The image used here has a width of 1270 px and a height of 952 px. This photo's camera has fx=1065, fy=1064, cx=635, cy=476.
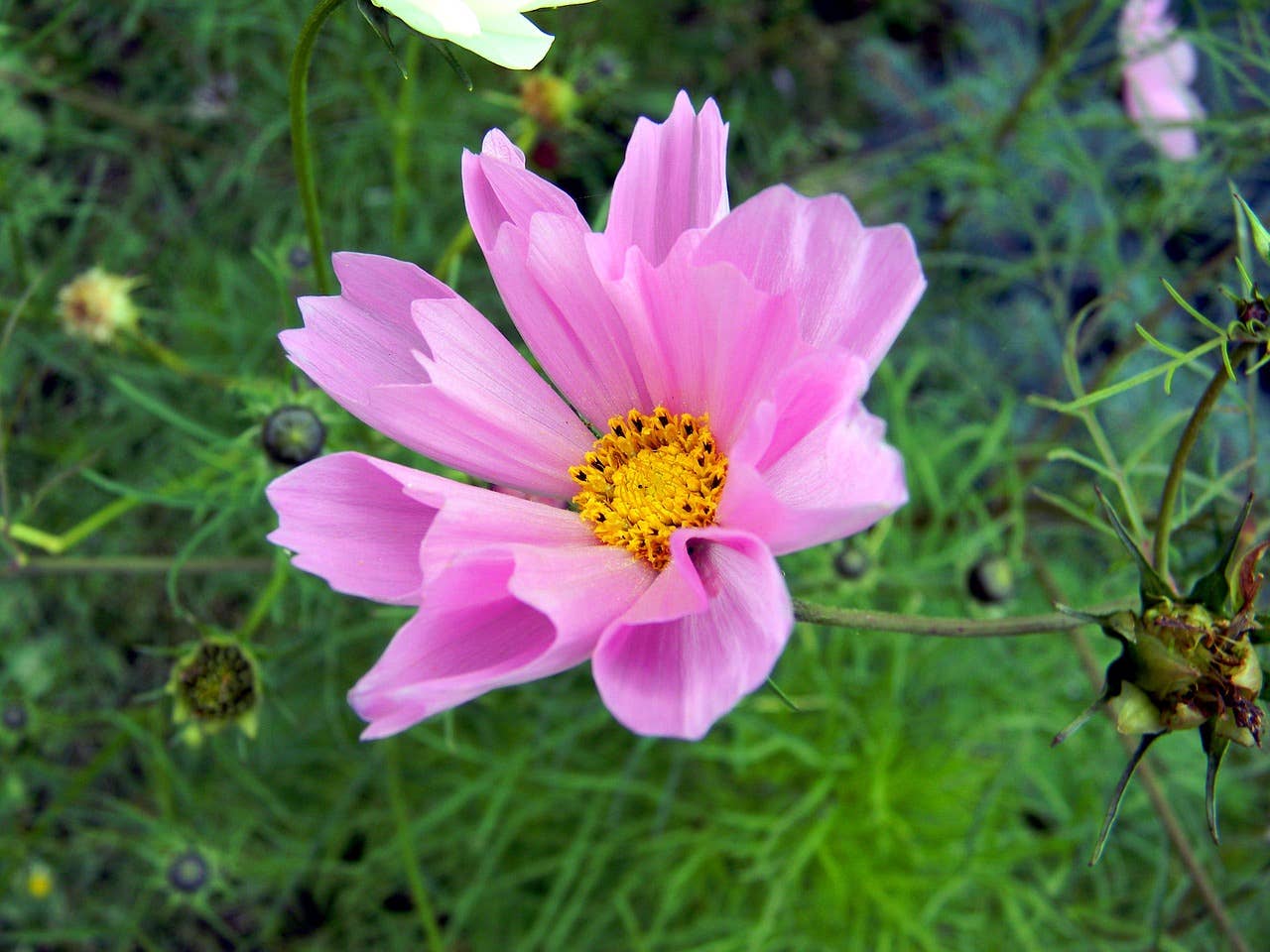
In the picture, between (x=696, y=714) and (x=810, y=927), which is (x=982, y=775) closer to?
(x=810, y=927)

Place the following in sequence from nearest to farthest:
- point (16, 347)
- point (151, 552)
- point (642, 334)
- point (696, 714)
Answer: point (696, 714) < point (642, 334) < point (16, 347) < point (151, 552)

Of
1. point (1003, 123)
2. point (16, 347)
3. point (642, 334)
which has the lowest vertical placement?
point (16, 347)

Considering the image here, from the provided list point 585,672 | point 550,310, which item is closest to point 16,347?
point 585,672

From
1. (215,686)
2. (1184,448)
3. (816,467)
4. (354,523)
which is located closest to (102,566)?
(215,686)

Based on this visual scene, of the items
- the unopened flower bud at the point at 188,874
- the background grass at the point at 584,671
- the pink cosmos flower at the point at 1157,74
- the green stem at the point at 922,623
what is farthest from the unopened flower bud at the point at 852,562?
the unopened flower bud at the point at 188,874

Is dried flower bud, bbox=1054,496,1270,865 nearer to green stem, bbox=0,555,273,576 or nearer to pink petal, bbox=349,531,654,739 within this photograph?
pink petal, bbox=349,531,654,739

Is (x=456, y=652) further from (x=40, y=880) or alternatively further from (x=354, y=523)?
Answer: (x=40, y=880)

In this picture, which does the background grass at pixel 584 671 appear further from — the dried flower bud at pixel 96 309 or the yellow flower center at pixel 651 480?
the yellow flower center at pixel 651 480
